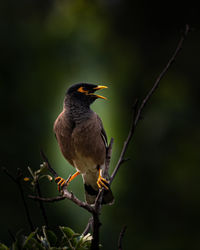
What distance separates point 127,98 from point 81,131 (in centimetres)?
341

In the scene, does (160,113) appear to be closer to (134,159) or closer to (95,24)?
(134,159)

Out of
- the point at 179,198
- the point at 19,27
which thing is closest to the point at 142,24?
the point at 19,27

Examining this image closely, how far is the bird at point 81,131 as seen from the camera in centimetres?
250

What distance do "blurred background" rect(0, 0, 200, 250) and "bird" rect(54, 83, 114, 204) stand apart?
2250 mm

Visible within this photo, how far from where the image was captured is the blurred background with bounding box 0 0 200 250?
17.5ft

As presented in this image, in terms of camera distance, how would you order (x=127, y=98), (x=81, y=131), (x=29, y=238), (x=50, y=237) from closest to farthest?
(x=29, y=238) < (x=50, y=237) < (x=81, y=131) < (x=127, y=98)

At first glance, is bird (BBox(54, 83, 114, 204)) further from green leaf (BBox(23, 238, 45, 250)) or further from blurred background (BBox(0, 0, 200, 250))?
blurred background (BBox(0, 0, 200, 250))

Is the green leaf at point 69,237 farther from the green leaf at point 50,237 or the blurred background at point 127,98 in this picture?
the blurred background at point 127,98

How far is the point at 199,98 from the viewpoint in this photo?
21.5 ft

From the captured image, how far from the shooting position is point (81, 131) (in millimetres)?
2500

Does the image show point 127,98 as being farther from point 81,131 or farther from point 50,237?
point 50,237

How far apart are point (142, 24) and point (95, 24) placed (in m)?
1.55

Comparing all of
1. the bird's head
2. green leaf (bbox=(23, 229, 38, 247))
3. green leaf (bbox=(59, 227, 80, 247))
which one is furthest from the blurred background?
green leaf (bbox=(23, 229, 38, 247))

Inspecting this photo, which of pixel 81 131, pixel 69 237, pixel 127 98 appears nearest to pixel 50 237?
pixel 69 237
